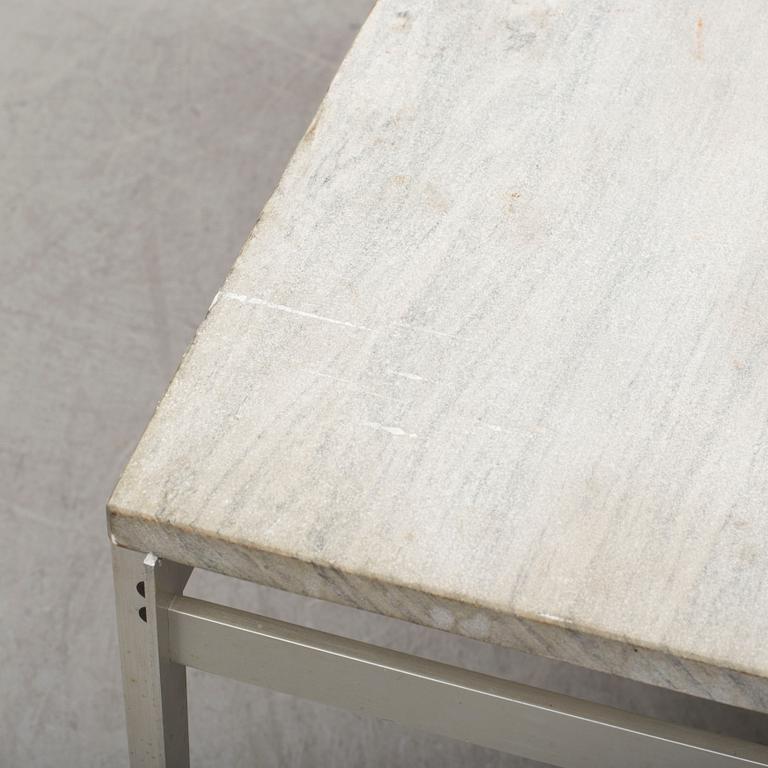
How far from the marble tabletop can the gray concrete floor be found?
0.58 m

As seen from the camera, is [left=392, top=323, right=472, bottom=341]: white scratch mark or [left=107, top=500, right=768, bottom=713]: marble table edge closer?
[left=107, top=500, right=768, bottom=713]: marble table edge

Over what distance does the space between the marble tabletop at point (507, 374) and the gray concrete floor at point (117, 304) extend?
23.0 inches

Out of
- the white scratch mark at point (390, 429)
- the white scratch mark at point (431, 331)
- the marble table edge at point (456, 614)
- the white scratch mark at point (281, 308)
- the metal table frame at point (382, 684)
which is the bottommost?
the metal table frame at point (382, 684)

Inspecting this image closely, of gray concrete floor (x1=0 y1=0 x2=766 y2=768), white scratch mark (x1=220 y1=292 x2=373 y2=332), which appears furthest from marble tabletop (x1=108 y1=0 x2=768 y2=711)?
gray concrete floor (x1=0 y1=0 x2=766 y2=768)

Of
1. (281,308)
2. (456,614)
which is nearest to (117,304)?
(281,308)

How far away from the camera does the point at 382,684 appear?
2.32 feet

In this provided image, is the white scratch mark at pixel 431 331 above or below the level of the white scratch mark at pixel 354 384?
above

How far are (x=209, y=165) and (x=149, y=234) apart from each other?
0.17 meters

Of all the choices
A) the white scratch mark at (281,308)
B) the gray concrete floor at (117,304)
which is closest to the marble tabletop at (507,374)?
the white scratch mark at (281,308)

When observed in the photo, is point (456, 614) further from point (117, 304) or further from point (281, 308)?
point (117, 304)

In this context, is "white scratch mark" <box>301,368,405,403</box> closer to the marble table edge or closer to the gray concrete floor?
the marble table edge

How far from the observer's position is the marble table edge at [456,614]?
0.58 metres

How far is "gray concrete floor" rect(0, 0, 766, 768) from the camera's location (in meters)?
Answer: 1.15

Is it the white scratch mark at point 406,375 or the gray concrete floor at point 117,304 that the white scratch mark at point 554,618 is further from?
the gray concrete floor at point 117,304
